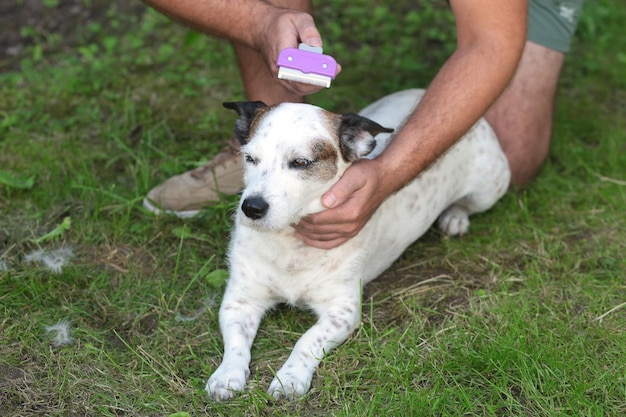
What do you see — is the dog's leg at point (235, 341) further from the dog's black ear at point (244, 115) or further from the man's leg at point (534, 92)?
the man's leg at point (534, 92)

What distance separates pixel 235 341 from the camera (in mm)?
3549

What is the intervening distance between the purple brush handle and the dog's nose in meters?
0.56

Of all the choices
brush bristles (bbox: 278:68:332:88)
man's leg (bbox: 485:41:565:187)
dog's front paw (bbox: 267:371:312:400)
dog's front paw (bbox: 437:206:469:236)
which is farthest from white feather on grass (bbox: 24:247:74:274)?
man's leg (bbox: 485:41:565:187)

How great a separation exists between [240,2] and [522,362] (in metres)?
2.14

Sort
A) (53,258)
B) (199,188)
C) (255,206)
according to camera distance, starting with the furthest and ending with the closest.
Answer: (199,188) → (53,258) → (255,206)

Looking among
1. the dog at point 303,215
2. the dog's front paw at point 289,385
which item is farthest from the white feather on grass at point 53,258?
the dog's front paw at point 289,385

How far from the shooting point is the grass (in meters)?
3.30

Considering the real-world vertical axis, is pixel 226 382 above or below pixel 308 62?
below

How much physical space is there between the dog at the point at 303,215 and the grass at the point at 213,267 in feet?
0.34

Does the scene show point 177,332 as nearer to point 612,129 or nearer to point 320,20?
point 612,129

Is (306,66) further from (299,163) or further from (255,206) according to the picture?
(255,206)

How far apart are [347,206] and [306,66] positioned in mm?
618

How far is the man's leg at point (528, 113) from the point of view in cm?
518

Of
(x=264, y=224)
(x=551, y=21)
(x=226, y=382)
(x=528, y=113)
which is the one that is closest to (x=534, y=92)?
(x=528, y=113)
